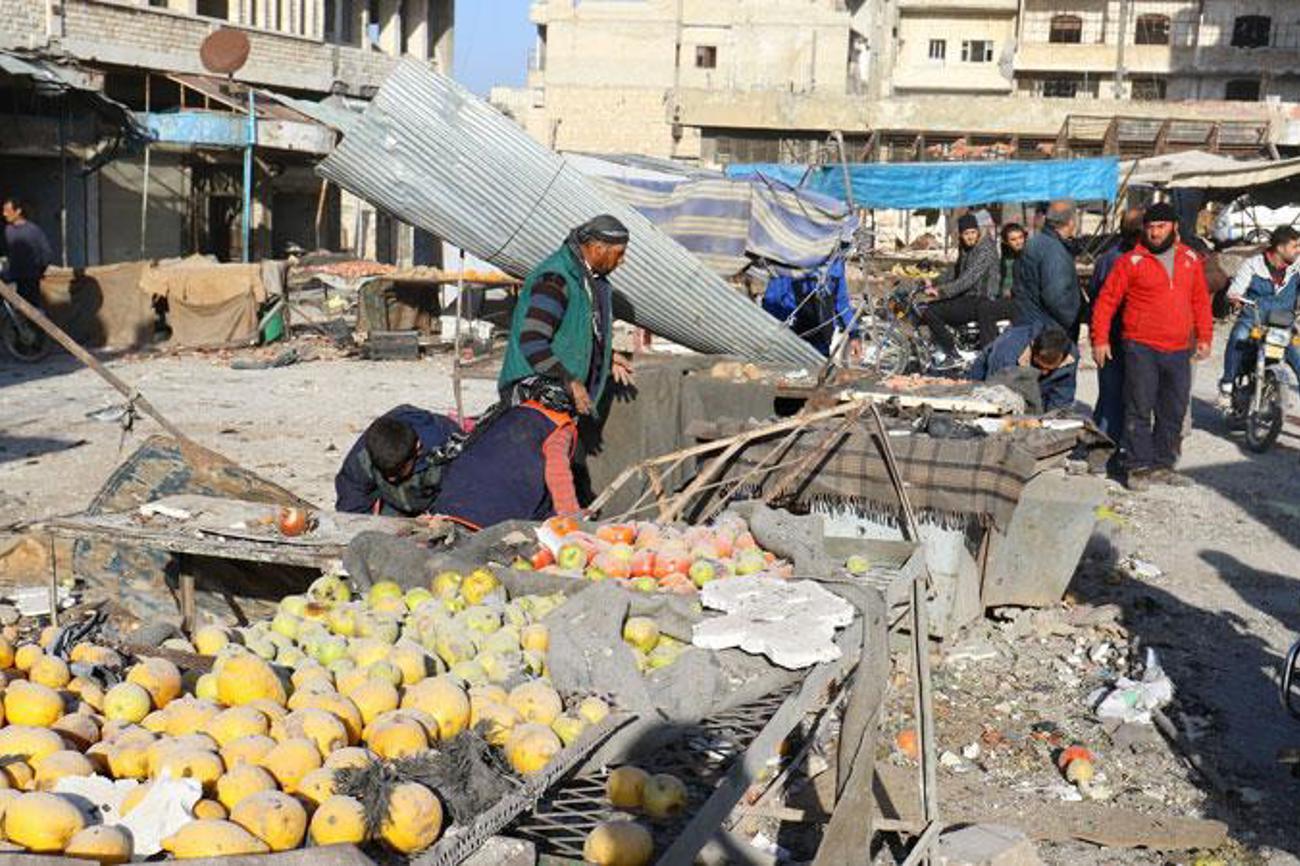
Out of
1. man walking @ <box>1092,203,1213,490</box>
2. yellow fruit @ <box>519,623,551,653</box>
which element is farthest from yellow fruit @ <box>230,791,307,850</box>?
man walking @ <box>1092,203,1213,490</box>

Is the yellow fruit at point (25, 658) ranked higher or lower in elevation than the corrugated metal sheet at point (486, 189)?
lower

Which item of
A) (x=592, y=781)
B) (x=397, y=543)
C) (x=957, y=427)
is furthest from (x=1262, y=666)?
(x=592, y=781)

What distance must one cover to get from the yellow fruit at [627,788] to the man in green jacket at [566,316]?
369 cm

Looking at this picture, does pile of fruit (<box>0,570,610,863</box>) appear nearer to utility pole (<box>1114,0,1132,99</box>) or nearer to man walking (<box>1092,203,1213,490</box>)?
man walking (<box>1092,203,1213,490</box>)

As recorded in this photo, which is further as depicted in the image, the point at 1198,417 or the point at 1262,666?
the point at 1198,417

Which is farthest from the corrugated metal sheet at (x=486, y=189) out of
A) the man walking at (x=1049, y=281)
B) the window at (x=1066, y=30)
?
the window at (x=1066, y=30)

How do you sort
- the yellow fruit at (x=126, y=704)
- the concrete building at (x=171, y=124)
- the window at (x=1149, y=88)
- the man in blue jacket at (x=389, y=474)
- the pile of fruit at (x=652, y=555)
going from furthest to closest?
1. the window at (x=1149, y=88)
2. the concrete building at (x=171, y=124)
3. the man in blue jacket at (x=389, y=474)
4. the pile of fruit at (x=652, y=555)
5. the yellow fruit at (x=126, y=704)

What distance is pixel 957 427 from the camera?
652 centimetres

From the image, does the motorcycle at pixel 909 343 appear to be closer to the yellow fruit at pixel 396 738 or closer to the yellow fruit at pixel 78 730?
the yellow fruit at pixel 396 738

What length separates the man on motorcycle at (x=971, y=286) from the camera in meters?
10.3

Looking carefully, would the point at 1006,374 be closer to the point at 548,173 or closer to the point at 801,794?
the point at 548,173

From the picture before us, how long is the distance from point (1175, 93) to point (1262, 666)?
51.4 metres

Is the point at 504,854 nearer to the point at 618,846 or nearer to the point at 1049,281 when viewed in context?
the point at 618,846

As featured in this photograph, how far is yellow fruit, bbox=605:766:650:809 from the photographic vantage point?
2.45m
